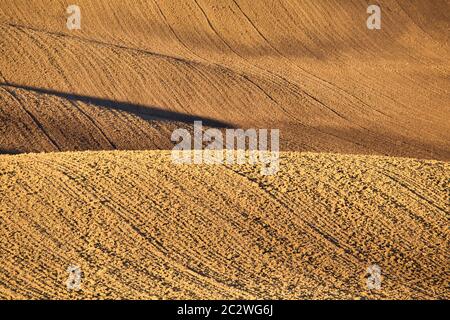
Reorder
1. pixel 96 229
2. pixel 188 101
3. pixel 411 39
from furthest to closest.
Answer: pixel 411 39 → pixel 188 101 → pixel 96 229

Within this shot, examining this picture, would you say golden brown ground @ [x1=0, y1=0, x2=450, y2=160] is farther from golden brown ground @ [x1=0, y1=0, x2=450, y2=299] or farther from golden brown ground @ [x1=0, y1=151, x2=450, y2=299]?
golden brown ground @ [x1=0, y1=151, x2=450, y2=299]

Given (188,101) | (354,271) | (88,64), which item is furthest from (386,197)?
(88,64)

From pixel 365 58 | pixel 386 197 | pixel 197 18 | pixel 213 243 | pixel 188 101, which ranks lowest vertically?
pixel 213 243

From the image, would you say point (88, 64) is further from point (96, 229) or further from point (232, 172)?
point (96, 229)

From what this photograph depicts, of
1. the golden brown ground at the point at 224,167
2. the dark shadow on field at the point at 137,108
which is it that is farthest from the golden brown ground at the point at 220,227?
the dark shadow on field at the point at 137,108

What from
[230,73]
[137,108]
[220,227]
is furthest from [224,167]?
[230,73]

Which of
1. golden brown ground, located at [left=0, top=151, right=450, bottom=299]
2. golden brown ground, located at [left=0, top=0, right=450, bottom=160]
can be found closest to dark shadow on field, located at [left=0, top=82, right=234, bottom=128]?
golden brown ground, located at [left=0, top=0, right=450, bottom=160]

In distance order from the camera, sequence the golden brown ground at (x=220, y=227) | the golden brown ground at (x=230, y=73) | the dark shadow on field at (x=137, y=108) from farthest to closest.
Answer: the dark shadow on field at (x=137, y=108) < the golden brown ground at (x=230, y=73) < the golden brown ground at (x=220, y=227)

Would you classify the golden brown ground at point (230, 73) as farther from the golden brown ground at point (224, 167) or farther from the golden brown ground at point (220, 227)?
the golden brown ground at point (220, 227)

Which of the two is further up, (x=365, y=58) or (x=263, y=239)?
(x=365, y=58)
